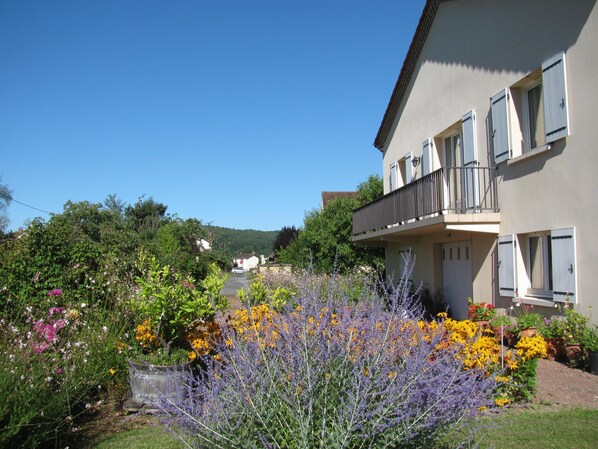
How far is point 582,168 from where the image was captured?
337 inches

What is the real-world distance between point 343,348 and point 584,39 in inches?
293

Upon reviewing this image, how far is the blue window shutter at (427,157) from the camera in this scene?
1509 cm

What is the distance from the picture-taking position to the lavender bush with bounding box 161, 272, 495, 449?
2.96m

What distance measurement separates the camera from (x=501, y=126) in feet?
35.7

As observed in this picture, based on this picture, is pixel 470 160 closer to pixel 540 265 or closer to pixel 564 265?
pixel 540 265

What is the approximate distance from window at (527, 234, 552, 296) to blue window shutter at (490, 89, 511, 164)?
69.0 inches

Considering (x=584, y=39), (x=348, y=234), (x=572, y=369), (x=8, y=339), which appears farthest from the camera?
(x=348, y=234)

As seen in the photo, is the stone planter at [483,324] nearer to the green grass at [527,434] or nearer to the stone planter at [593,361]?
the green grass at [527,434]

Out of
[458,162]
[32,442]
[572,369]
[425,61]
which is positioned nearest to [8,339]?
[32,442]

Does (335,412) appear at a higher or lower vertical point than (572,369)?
higher

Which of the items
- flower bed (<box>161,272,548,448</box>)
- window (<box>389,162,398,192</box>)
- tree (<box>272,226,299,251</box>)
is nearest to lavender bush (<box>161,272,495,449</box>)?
flower bed (<box>161,272,548,448</box>)

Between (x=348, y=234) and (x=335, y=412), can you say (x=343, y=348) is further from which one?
(x=348, y=234)

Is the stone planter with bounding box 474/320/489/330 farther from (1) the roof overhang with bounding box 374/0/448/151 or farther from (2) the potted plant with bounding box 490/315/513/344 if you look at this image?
(1) the roof overhang with bounding box 374/0/448/151

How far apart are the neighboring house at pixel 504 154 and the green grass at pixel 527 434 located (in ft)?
11.1
